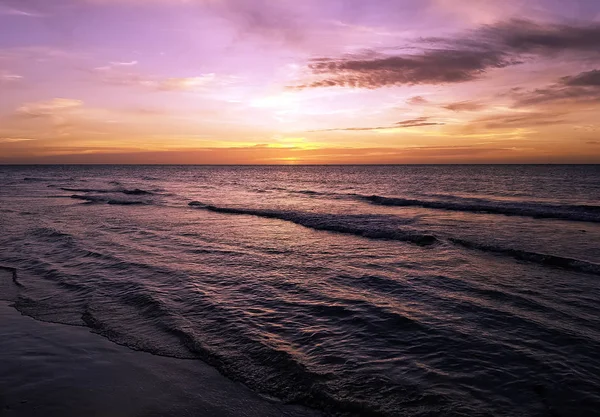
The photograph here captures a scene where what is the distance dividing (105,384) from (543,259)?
14920 millimetres

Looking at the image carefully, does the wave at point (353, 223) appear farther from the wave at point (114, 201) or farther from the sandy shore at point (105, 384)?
the sandy shore at point (105, 384)

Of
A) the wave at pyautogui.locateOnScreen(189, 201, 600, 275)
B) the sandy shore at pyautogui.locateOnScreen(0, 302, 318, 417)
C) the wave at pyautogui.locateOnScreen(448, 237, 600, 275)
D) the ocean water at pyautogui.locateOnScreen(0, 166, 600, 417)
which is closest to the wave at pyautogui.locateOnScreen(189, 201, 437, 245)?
the wave at pyautogui.locateOnScreen(189, 201, 600, 275)

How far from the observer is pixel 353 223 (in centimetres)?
2483

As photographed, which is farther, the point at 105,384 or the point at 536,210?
the point at 536,210

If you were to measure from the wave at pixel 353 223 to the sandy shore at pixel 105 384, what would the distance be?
14092 mm

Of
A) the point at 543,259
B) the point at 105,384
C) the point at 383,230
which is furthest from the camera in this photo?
the point at 383,230

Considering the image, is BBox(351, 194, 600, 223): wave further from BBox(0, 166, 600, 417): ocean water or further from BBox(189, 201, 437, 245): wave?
BBox(189, 201, 437, 245): wave

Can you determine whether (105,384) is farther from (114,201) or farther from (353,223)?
(114,201)

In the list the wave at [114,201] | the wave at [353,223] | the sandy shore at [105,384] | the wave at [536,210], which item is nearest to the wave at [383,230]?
the wave at [353,223]

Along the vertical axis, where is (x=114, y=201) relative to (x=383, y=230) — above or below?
above

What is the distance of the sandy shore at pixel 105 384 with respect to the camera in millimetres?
5664

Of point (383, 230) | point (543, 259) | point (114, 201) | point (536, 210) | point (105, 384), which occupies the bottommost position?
point (105, 384)

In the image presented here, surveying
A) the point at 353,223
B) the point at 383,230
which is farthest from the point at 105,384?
the point at 353,223

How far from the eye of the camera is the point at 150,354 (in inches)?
296
